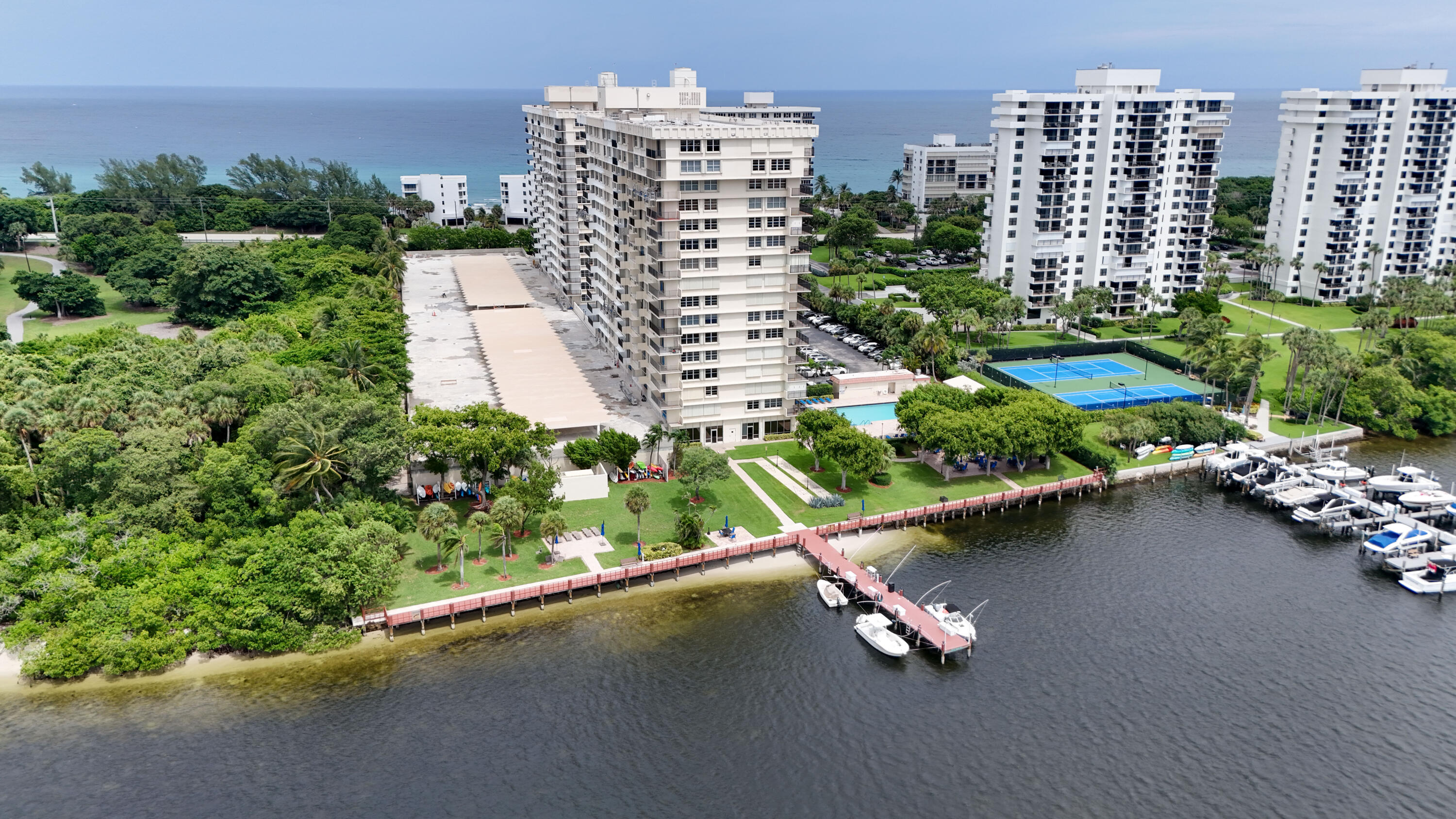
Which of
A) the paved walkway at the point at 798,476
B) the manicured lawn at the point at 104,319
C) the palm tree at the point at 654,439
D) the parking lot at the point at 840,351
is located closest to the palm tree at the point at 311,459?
the palm tree at the point at 654,439

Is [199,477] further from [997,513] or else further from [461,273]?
[461,273]

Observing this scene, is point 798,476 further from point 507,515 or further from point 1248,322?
point 1248,322

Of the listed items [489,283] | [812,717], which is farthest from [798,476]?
[489,283]

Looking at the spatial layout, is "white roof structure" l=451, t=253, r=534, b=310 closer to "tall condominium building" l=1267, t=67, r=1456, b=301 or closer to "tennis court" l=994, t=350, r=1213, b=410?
"tennis court" l=994, t=350, r=1213, b=410

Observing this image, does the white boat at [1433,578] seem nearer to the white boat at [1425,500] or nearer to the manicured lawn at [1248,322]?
the white boat at [1425,500]

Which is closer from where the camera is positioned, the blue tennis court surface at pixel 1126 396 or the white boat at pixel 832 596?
the white boat at pixel 832 596

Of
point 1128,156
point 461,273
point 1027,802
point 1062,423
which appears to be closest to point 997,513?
point 1062,423
